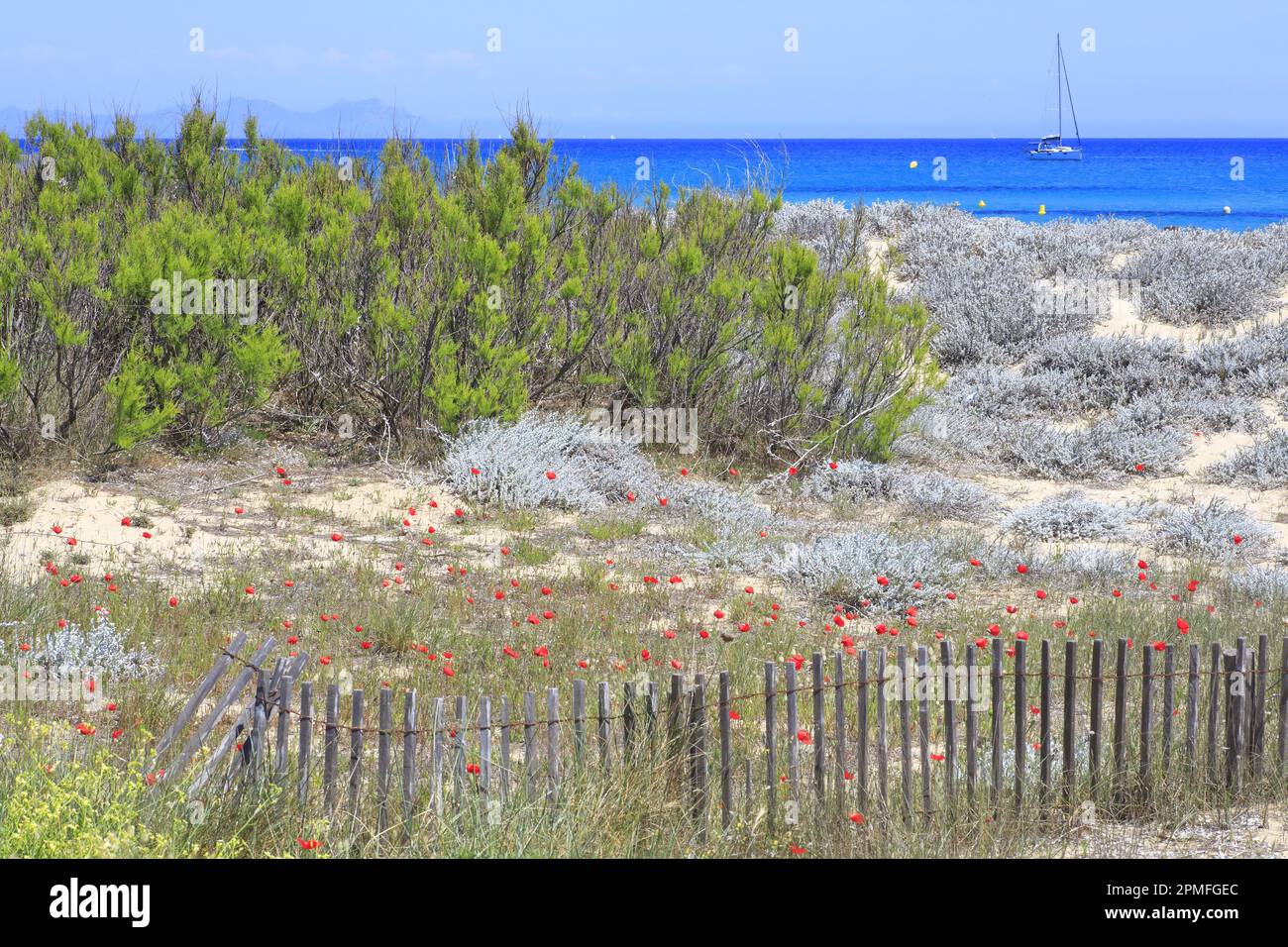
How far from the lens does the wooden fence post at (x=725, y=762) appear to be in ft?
12.7

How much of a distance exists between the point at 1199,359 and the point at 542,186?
319 inches

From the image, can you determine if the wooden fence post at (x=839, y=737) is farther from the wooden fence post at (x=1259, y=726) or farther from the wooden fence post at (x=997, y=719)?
the wooden fence post at (x=1259, y=726)

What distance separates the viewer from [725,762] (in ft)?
13.0

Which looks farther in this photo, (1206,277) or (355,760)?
(1206,277)

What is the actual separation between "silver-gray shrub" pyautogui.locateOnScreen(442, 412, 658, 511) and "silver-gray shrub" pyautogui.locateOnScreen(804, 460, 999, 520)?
1.51 metres

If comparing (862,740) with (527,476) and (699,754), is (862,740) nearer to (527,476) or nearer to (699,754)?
(699,754)

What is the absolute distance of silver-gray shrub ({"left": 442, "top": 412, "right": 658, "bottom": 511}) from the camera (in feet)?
29.4

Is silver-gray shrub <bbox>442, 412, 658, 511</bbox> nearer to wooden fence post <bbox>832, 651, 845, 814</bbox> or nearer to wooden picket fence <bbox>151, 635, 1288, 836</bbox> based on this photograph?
wooden picket fence <bbox>151, 635, 1288, 836</bbox>

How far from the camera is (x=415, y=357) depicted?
1001cm

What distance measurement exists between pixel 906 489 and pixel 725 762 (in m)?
6.21

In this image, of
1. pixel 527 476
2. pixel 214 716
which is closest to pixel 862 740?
pixel 214 716

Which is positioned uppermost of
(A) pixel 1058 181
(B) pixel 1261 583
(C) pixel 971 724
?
(A) pixel 1058 181
